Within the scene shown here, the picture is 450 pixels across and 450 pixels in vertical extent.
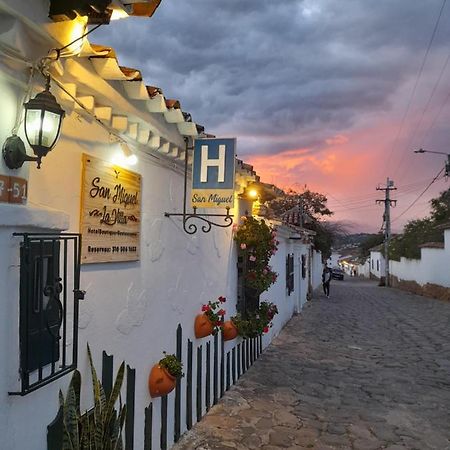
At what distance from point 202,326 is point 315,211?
37804 millimetres

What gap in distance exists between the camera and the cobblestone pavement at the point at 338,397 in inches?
215

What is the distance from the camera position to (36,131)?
2629 millimetres

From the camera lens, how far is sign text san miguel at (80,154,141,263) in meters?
3.61

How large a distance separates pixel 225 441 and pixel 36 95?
4.21 meters

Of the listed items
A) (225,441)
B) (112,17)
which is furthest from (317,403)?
(112,17)

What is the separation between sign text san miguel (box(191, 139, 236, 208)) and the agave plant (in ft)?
7.28

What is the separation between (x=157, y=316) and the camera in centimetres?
496

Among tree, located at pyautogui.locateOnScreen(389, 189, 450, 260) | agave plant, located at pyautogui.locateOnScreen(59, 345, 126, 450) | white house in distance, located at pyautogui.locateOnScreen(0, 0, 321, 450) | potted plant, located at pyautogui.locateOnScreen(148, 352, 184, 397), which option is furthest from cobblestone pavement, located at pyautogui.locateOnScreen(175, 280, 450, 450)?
tree, located at pyautogui.locateOnScreen(389, 189, 450, 260)

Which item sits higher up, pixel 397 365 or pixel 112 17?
pixel 112 17

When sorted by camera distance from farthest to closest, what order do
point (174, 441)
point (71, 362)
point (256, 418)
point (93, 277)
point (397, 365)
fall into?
1. point (397, 365)
2. point (256, 418)
3. point (174, 441)
4. point (93, 277)
5. point (71, 362)

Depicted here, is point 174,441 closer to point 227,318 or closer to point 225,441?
point 225,441

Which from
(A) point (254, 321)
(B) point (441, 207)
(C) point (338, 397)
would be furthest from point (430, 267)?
(C) point (338, 397)

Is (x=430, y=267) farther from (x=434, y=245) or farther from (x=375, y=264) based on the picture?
(x=375, y=264)

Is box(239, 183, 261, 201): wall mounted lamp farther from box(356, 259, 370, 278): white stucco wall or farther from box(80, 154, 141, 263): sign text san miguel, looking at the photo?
box(356, 259, 370, 278): white stucco wall
